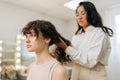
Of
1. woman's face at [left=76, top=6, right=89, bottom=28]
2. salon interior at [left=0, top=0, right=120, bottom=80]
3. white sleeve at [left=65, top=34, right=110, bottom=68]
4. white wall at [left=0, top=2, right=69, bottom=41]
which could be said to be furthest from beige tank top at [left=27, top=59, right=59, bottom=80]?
white wall at [left=0, top=2, right=69, bottom=41]

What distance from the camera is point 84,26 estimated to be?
1.03m

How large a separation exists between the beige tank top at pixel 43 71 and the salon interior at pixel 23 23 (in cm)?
144

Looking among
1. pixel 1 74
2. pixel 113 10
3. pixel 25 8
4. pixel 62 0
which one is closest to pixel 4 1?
pixel 25 8

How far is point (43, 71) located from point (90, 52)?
29 cm

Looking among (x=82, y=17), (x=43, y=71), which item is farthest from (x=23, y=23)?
(x=43, y=71)

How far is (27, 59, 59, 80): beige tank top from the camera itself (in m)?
0.70

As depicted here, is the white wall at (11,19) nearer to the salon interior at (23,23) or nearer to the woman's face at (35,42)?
the salon interior at (23,23)

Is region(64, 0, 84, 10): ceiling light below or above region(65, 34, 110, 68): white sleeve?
above

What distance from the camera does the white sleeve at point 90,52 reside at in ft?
2.85

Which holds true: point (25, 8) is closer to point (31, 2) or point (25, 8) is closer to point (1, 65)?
point (31, 2)

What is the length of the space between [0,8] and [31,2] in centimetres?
41

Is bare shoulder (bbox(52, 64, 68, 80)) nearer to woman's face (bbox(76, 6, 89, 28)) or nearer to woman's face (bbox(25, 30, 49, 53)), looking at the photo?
woman's face (bbox(25, 30, 49, 53))

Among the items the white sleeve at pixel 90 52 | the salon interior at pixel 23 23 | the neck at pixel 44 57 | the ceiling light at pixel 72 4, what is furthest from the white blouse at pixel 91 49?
the ceiling light at pixel 72 4

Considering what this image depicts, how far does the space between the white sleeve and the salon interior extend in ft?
4.58
